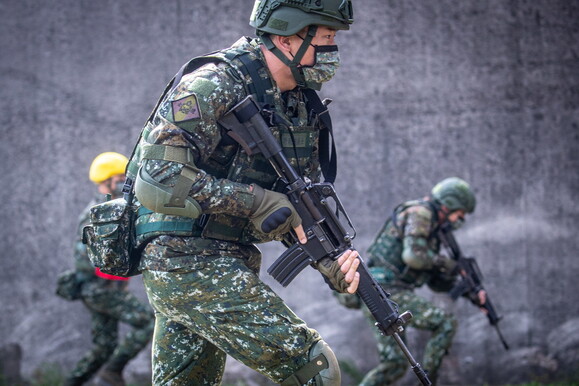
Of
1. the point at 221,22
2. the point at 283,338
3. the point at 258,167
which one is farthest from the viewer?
the point at 221,22

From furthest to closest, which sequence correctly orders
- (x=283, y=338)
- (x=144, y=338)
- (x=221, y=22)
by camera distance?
(x=221, y=22) → (x=144, y=338) → (x=283, y=338)

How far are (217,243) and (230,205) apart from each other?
234mm

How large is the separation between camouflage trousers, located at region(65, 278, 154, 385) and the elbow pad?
3.34 m

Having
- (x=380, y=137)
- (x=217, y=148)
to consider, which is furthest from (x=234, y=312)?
(x=380, y=137)

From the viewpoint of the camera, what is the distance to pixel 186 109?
290 cm

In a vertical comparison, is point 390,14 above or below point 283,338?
above

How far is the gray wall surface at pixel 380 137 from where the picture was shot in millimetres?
6609

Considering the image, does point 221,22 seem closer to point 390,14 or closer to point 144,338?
point 390,14

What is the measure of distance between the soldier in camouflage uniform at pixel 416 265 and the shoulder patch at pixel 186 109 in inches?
125

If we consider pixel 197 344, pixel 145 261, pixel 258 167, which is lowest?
pixel 197 344

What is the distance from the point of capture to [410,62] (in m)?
6.70

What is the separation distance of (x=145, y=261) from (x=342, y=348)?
3830mm

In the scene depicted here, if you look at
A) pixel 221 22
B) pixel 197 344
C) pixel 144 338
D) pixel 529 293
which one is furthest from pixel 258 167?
pixel 529 293

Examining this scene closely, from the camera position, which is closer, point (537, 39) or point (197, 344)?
point (197, 344)
